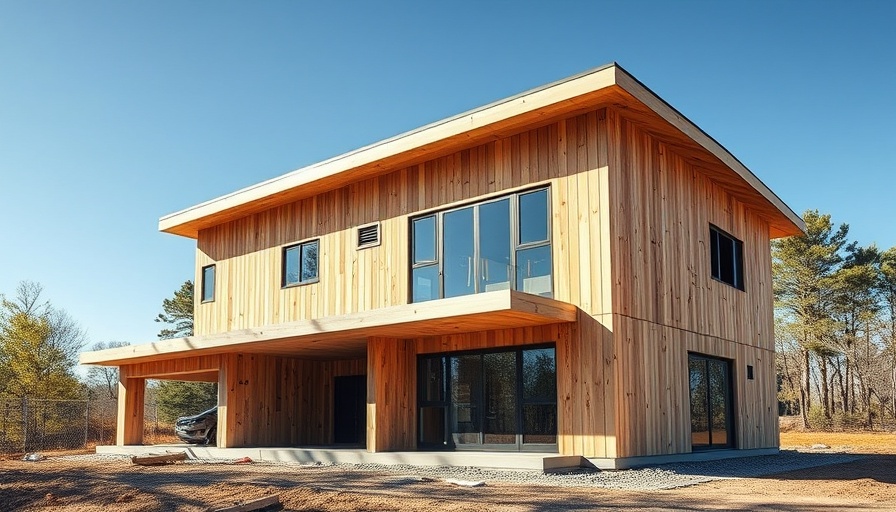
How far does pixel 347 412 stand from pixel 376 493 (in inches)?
356

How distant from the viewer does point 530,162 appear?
12.2m

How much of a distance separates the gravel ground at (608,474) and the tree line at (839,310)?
921 inches

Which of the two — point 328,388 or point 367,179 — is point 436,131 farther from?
point 328,388

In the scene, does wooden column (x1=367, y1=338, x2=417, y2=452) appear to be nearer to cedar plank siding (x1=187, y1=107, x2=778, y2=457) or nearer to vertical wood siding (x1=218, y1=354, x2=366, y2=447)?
cedar plank siding (x1=187, y1=107, x2=778, y2=457)

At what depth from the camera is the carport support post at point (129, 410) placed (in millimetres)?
18188

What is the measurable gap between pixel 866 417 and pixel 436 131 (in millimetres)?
29375

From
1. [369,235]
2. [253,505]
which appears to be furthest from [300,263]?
[253,505]

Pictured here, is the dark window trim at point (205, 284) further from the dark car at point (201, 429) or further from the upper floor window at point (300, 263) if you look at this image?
the upper floor window at point (300, 263)

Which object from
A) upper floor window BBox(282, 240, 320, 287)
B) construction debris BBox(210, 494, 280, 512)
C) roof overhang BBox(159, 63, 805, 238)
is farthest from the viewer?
upper floor window BBox(282, 240, 320, 287)

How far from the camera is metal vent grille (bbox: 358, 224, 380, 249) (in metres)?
14.1

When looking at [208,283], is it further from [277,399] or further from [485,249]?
[485,249]

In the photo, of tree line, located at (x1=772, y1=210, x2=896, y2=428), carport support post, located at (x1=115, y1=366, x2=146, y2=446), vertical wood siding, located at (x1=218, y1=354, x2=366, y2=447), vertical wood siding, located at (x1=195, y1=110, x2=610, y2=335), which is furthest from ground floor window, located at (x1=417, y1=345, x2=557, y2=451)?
tree line, located at (x1=772, y1=210, x2=896, y2=428)

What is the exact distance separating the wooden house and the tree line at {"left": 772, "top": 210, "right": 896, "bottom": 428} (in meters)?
19.9

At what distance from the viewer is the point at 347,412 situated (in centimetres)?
1722
